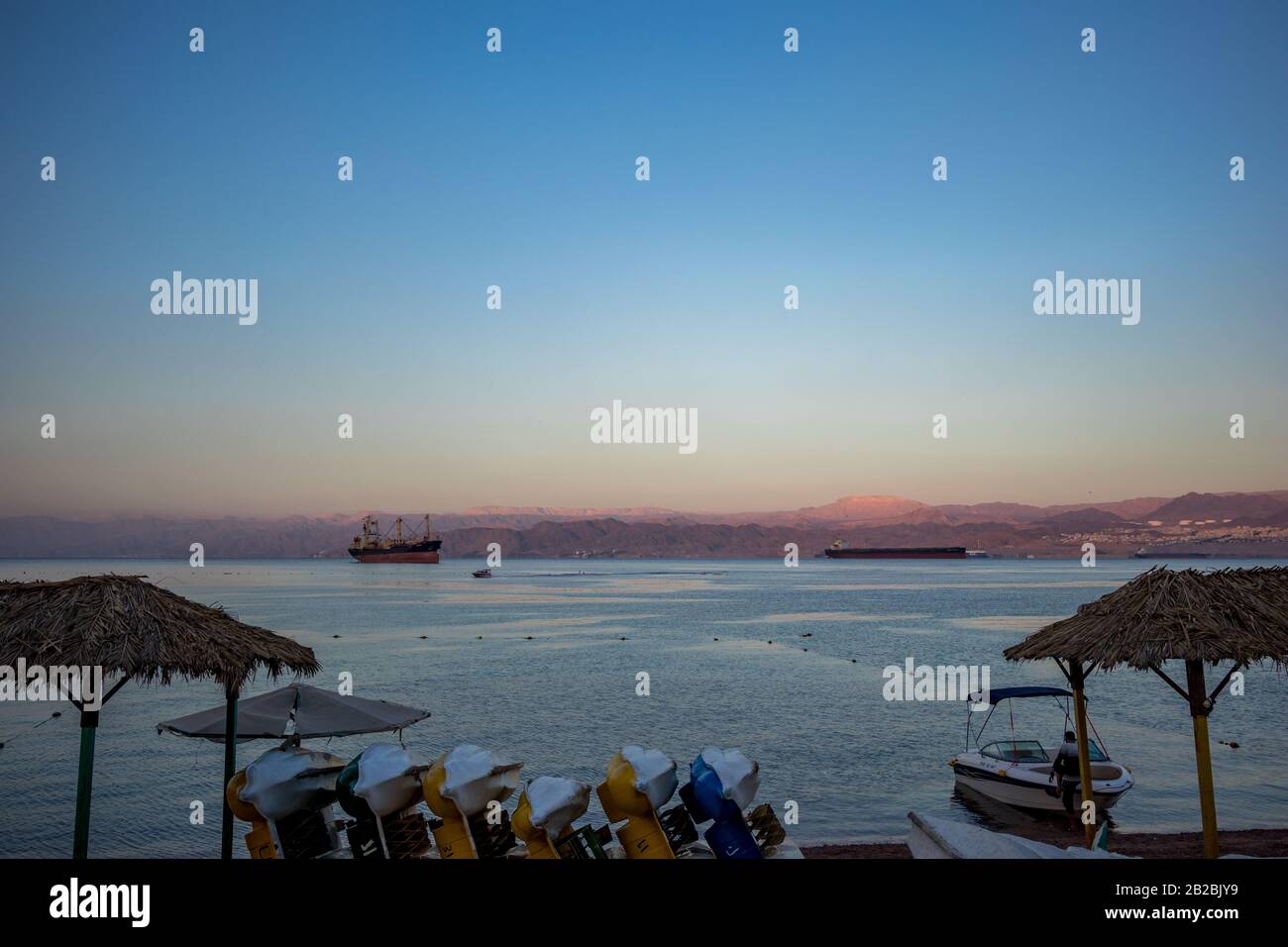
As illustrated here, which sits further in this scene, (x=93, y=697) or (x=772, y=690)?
(x=772, y=690)

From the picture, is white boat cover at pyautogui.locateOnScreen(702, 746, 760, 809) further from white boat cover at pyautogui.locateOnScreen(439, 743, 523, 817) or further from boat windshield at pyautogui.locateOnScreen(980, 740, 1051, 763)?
boat windshield at pyautogui.locateOnScreen(980, 740, 1051, 763)

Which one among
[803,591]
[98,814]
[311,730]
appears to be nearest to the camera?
[311,730]

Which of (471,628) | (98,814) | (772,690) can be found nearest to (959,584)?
(471,628)

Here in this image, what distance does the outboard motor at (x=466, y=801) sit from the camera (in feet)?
24.3

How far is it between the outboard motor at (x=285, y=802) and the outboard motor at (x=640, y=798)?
7.75 feet

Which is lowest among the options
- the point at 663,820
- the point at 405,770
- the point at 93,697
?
the point at 663,820

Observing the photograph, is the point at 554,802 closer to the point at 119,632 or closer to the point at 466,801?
the point at 466,801

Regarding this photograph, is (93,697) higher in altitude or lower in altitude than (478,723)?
higher

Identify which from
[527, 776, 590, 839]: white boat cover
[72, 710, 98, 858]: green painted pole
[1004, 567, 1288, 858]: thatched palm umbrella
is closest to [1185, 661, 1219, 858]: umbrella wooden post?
[1004, 567, 1288, 858]: thatched palm umbrella

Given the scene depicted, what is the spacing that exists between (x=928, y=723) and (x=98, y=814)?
19.9m

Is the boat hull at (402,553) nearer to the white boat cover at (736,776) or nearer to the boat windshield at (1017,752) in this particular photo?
the boat windshield at (1017,752)
